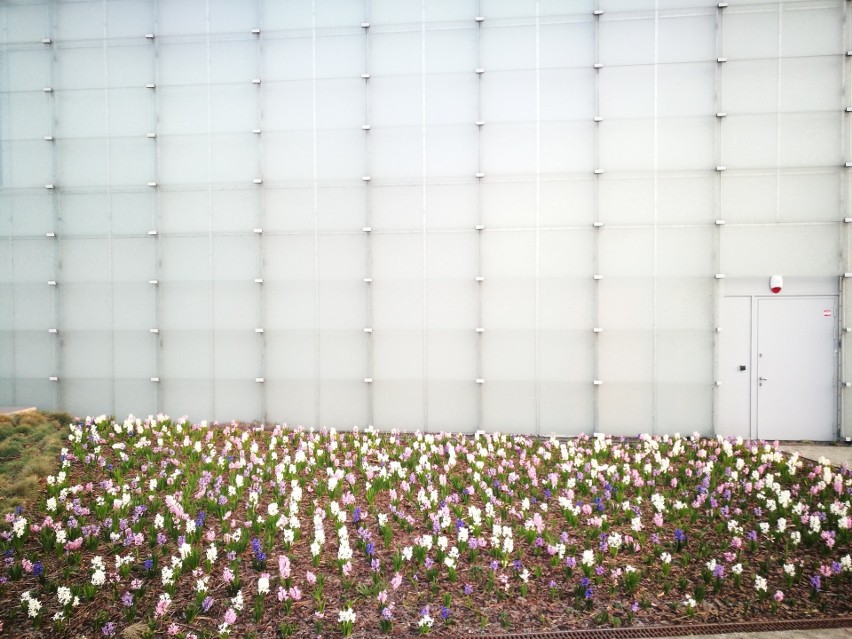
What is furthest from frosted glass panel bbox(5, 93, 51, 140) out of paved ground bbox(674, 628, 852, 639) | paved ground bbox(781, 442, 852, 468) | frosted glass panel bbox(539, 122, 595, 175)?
paved ground bbox(781, 442, 852, 468)

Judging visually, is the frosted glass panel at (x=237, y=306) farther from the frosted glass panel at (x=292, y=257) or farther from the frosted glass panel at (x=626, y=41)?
the frosted glass panel at (x=626, y=41)

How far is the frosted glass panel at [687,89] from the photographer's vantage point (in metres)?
9.95

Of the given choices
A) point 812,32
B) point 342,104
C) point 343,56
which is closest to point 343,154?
point 342,104

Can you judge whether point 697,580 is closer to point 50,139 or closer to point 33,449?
point 33,449

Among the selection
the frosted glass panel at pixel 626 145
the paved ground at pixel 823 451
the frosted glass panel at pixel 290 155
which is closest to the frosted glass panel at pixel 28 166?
the frosted glass panel at pixel 290 155

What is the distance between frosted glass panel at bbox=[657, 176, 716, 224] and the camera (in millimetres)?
9984

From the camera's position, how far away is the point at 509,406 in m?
10.3

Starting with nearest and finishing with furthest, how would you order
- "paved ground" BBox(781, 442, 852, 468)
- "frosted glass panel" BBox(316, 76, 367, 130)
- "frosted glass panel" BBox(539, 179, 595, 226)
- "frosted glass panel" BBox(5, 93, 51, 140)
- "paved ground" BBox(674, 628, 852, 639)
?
"paved ground" BBox(674, 628, 852, 639) < "paved ground" BBox(781, 442, 852, 468) < "frosted glass panel" BBox(539, 179, 595, 226) < "frosted glass panel" BBox(316, 76, 367, 130) < "frosted glass panel" BBox(5, 93, 51, 140)

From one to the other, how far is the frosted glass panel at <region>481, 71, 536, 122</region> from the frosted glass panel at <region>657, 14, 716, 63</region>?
8.34 ft

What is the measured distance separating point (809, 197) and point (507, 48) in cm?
639

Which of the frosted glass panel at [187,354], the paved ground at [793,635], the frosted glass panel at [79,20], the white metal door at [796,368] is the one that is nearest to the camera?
the paved ground at [793,635]

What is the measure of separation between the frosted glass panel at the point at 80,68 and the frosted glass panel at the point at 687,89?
37.1ft

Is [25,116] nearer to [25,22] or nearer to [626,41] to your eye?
[25,22]

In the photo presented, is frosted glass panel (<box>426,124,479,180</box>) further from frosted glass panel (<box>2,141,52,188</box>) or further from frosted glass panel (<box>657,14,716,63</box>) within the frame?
frosted glass panel (<box>2,141,52,188</box>)
